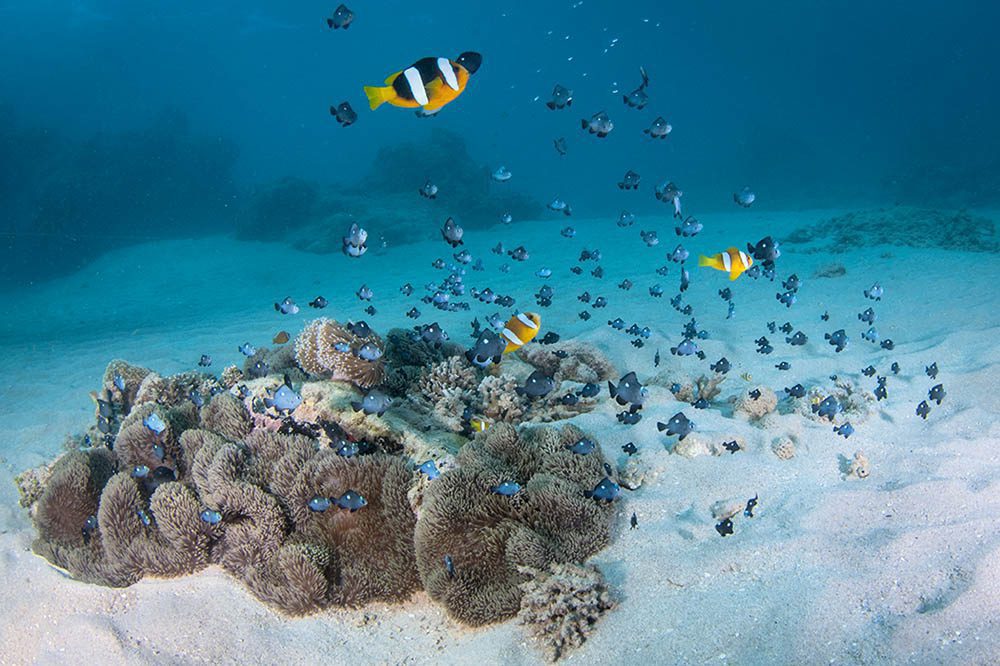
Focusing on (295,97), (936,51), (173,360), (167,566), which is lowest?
(167,566)

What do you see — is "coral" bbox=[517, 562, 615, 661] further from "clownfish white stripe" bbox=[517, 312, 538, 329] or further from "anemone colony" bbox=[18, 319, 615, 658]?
"clownfish white stripe" bbox=[517, 312, 538, 329]

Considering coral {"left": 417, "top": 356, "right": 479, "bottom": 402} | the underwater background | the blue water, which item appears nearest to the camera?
the underwater background

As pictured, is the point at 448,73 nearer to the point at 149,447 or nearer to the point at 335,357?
the point at 335,357

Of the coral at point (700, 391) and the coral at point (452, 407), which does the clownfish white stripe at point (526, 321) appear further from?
the coral at point (700, 391)

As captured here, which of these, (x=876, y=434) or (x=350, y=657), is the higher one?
(x=876, y=434)

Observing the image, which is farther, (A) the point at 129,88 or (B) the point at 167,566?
(A) the point at 129,88

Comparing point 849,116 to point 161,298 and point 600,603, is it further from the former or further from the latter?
point 600,603

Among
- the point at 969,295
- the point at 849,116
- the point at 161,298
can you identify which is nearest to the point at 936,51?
the point at 849,116

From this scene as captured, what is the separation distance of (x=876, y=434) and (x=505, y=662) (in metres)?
5.16

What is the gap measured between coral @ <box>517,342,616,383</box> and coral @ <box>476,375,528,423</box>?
1562 mm

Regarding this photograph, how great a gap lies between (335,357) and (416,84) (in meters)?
3.29

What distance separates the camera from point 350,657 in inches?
162

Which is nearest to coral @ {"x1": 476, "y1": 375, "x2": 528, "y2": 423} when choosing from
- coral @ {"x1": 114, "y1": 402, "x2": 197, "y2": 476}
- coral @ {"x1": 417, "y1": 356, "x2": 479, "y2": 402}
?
coral @ {"x1": 417, "y1": 356, "x2": 479, "y2": 402}

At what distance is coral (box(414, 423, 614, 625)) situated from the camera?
4.06m
